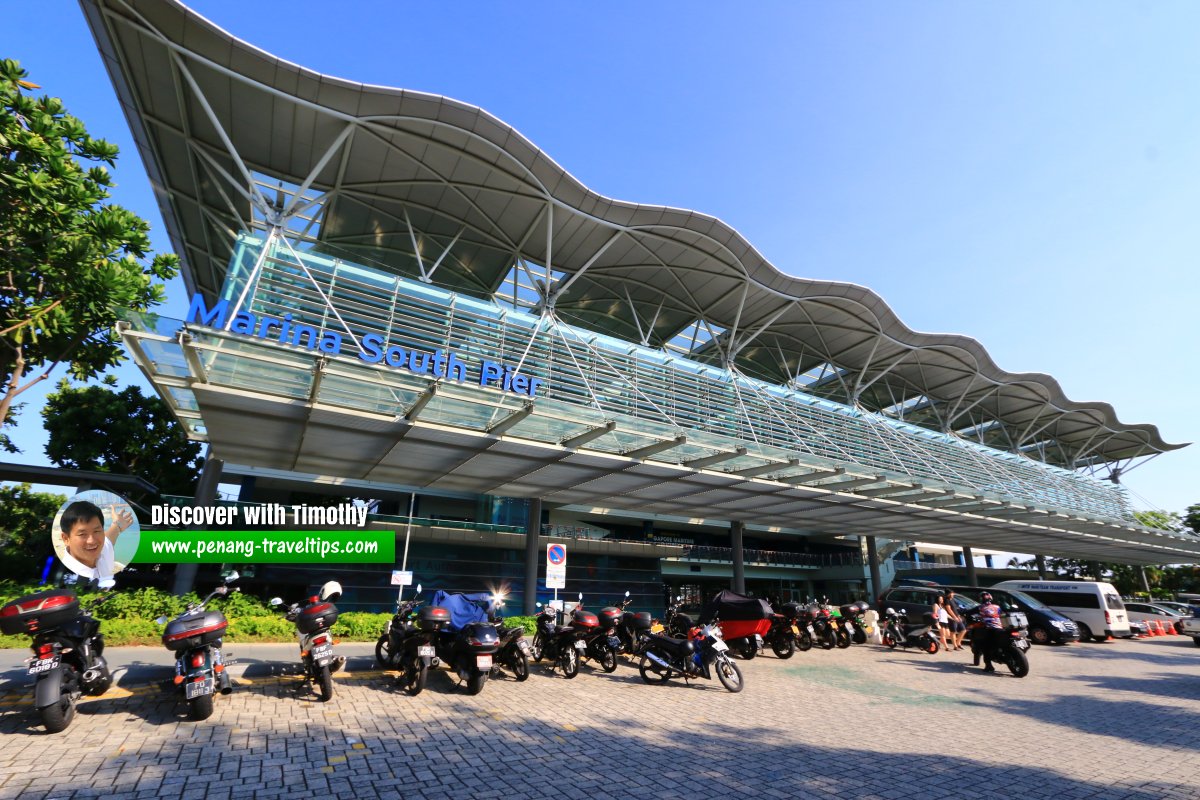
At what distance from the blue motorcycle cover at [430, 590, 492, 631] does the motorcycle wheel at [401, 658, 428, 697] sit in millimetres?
831

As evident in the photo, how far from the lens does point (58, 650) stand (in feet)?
19.7

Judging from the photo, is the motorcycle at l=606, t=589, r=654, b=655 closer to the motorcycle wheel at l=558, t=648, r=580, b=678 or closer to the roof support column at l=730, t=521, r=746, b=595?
the motorcycle wheel at l=558, t=648, r=580, b=678

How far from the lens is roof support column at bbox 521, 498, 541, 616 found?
61.7 feet

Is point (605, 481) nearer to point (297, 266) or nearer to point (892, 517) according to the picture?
point (297, 266)

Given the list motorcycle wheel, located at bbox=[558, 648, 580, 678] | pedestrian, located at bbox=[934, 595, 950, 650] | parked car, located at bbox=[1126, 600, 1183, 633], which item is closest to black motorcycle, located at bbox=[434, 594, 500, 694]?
motorcycle wheel, located at bbox=[558, 648, 580, 678]

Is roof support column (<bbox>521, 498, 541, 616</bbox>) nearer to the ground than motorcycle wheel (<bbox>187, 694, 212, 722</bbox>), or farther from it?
farther from it

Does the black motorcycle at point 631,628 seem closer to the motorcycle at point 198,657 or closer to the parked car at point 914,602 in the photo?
the motorcycle at point 198,657

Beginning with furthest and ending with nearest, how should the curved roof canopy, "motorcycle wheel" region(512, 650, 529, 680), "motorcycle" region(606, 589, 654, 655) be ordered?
the curved roof canopy, "motorcycle" region(606, 589, 654, 655), "motorcycle wheel" region(512, 650, 529, 680)

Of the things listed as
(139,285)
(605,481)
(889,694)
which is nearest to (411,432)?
(605,481)

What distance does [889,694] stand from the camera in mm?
9625

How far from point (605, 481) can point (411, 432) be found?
699cm

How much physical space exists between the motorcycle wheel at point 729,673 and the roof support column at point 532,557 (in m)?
10.2

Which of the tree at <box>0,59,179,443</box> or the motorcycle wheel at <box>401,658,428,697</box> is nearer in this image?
the motorcycle wheel at <box>401,658,428,697</box>

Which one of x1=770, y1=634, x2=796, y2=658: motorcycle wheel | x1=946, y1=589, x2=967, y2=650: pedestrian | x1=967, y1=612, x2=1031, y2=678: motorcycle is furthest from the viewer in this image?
x1=946, y1=589, x2=967, y2=650: pedestrian
